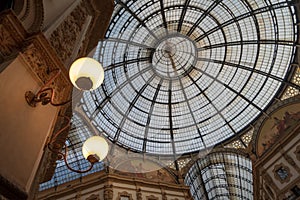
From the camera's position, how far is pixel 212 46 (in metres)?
27.0

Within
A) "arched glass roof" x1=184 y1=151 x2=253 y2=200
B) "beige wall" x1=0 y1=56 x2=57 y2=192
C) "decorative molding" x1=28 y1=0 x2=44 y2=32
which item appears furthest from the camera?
"arched glass roof" x1=184 y1=151 x2=253 y2=200

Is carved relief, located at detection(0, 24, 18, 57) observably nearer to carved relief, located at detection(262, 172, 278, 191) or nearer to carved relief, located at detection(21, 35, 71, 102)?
carved relief, located at detection(21, 35, 71, 102)

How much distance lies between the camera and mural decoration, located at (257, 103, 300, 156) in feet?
70.2

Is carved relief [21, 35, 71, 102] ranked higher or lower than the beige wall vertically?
higher

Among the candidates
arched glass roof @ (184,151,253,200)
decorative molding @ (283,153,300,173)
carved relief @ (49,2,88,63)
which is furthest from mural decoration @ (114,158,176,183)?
carved relief @ (49,2,88,63)

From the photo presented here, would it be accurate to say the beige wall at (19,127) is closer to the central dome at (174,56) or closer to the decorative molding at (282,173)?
the decorative molding at (282,173)

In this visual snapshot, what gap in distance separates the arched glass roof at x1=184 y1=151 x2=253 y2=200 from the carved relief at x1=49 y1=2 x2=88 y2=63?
21857mm

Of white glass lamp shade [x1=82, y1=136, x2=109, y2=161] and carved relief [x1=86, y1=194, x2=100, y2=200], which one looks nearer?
white glass lamp shade [x1=82, y1=136, x2=109, y2=161]

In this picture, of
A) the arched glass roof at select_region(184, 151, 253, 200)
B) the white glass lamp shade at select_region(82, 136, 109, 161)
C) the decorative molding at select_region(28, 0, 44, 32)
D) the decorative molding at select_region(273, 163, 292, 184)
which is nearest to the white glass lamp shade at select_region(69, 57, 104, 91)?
the decorative molding at select_region(28, 0, 44, 32)

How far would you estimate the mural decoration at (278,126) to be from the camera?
21.4m

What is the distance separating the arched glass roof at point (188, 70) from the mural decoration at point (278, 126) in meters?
2.03

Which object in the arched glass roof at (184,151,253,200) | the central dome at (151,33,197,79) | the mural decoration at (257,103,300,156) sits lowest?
the mural decoration at (257,103,300,156)

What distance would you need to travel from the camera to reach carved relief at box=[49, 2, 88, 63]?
5.67 metres

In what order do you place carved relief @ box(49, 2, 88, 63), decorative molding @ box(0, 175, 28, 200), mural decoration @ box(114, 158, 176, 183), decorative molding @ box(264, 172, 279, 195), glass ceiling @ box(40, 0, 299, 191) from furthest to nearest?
glass ceiling @ box(40, 0, 299, 191), mural decoration @ box(114, 158, 176, 183), decorative molding @ box(264, 172, 279, 195), carved relief @ box(49, 2, 88, 63), decorative molding @ box(0, 175, 28, 200)
